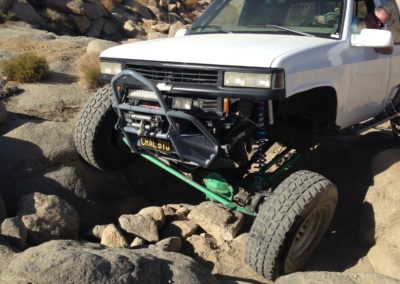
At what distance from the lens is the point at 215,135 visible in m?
4.23

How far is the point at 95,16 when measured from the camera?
2034 cm

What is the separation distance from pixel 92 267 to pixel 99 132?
237cm

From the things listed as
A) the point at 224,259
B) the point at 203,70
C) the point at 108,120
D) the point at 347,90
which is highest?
the point at 203,70

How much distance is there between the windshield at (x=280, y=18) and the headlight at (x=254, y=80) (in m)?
1.16

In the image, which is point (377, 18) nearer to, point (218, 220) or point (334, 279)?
point (218, 220)

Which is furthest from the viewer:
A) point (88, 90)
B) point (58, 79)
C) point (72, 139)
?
point (58, 79)

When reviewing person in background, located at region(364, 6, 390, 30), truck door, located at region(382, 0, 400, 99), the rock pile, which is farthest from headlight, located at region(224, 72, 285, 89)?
the rock pile

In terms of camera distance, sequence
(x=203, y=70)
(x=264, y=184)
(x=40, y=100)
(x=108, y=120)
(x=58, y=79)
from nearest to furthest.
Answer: (x=203, y=70), (x=264, y=184), (x=108, y=120), (x=40, y=100), (x=58, y=79)

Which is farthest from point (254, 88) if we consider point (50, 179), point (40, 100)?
point (40, 100)

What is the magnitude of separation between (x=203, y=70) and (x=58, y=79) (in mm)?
5170

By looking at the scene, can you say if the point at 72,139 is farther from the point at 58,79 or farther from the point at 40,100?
the point at 58,79

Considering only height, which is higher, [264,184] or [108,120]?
[108,120]

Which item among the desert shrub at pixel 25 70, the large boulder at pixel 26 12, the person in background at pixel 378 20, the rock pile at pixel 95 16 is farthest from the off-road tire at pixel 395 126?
the large boulder at pixel 26 12

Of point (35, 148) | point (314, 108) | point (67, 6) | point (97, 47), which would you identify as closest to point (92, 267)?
point (314, 108)
